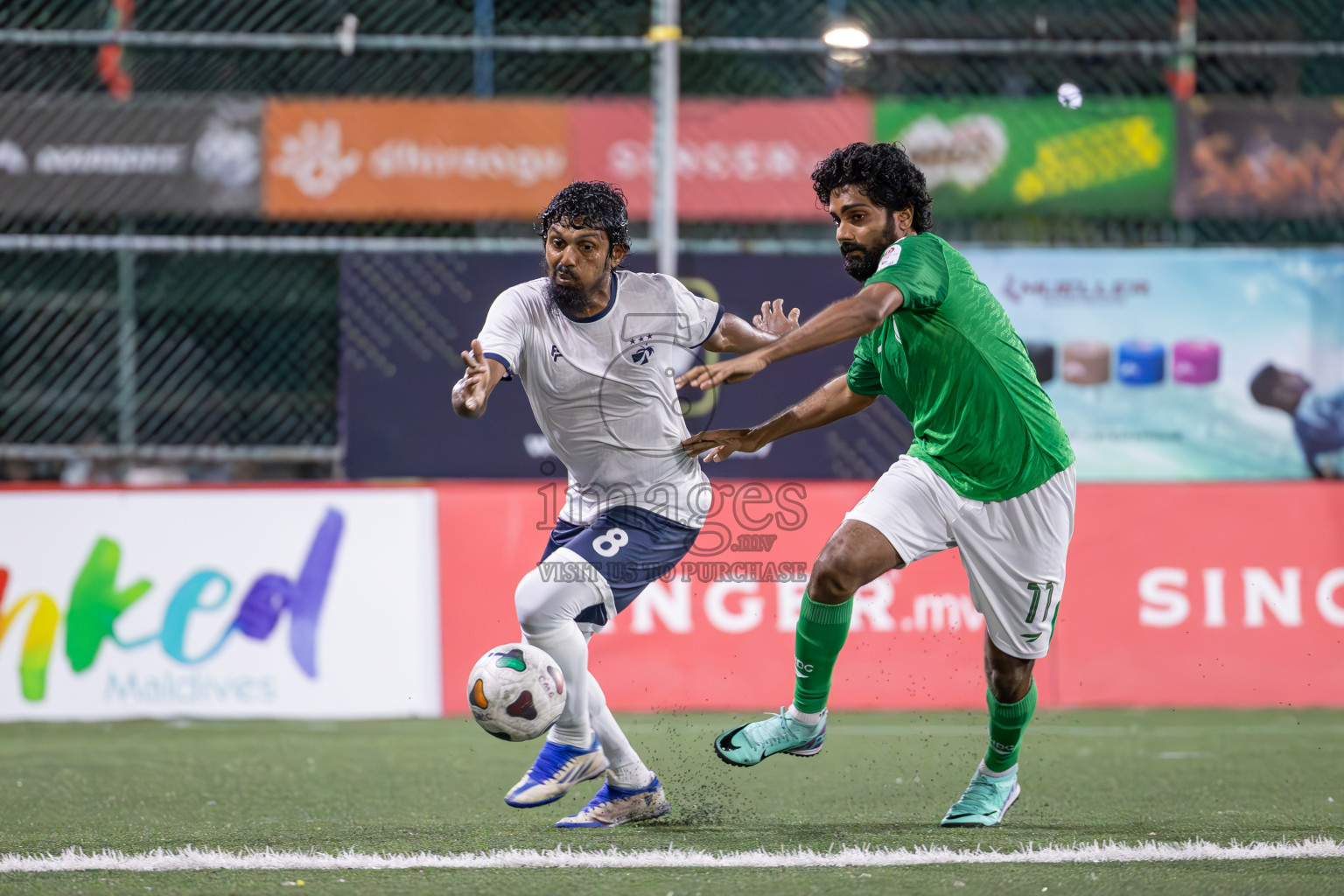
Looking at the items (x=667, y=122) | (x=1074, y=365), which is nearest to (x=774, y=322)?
(x=667, y=122)

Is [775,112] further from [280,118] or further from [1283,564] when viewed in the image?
[1283,564]

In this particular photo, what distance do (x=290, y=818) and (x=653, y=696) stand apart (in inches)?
115

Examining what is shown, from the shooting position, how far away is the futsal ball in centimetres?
440

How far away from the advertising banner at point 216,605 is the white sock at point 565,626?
9.33 ft

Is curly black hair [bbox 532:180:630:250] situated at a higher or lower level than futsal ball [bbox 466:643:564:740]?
higher

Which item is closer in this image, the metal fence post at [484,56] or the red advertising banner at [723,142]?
the red advertising banner at [723,142]

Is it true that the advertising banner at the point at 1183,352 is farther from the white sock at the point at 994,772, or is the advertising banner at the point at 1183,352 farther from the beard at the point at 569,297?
the beard at the point at 569,297

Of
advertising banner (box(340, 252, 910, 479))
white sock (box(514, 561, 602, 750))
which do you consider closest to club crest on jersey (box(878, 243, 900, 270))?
white sock (box(514, 561, 602, 750))

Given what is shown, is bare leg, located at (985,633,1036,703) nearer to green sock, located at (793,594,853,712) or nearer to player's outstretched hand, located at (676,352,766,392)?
green sock, located at (793,594,853,712)

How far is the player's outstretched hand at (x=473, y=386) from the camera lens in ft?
13.2

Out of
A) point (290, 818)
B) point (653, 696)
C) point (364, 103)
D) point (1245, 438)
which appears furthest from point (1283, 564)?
point (364, 103)

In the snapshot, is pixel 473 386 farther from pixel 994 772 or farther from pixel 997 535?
pixel 994 772

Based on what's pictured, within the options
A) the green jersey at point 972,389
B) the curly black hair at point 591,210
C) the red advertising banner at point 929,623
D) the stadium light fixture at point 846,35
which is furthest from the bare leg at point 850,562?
the stadium light fixture at point 846,35

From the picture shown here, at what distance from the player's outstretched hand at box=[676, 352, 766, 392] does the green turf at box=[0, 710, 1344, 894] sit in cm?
134
